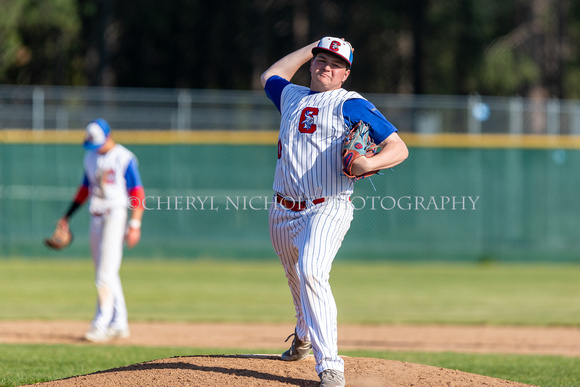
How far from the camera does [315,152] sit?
14.4 ft

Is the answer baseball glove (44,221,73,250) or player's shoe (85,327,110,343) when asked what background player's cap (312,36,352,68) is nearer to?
player's shoe (85,327,110,343)

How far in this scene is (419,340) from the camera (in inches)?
325

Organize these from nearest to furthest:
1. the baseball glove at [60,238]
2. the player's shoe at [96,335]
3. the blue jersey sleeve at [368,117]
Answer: the blue jersey sleeve at [368,117] < the player's shoe at [96,335] < the baseball glove at [60,238]

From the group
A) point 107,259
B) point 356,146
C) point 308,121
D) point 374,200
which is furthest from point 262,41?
point 356,146

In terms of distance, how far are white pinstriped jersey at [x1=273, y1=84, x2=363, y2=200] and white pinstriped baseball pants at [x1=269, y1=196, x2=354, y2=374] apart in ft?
0.28

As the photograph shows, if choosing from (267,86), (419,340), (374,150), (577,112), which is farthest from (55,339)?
(577,112)

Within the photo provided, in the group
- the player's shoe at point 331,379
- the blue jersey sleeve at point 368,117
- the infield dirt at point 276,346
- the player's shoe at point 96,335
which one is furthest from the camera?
the player's shoe at point 96,335

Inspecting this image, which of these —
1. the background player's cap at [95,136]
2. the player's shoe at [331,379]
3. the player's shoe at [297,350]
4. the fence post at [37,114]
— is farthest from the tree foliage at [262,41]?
the player's shoe at [331,379]

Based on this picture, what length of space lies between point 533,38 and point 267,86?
22.2 m

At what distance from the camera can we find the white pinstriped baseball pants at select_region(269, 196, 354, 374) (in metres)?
4.25

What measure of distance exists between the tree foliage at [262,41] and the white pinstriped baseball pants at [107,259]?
18686mm

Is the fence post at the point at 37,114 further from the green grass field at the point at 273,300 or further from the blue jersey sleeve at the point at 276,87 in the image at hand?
the blue jersey sleeve at the point at 276,87

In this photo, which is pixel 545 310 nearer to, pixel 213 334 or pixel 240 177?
pixel 213 334

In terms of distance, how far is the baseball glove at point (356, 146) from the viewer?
4.20 metres
